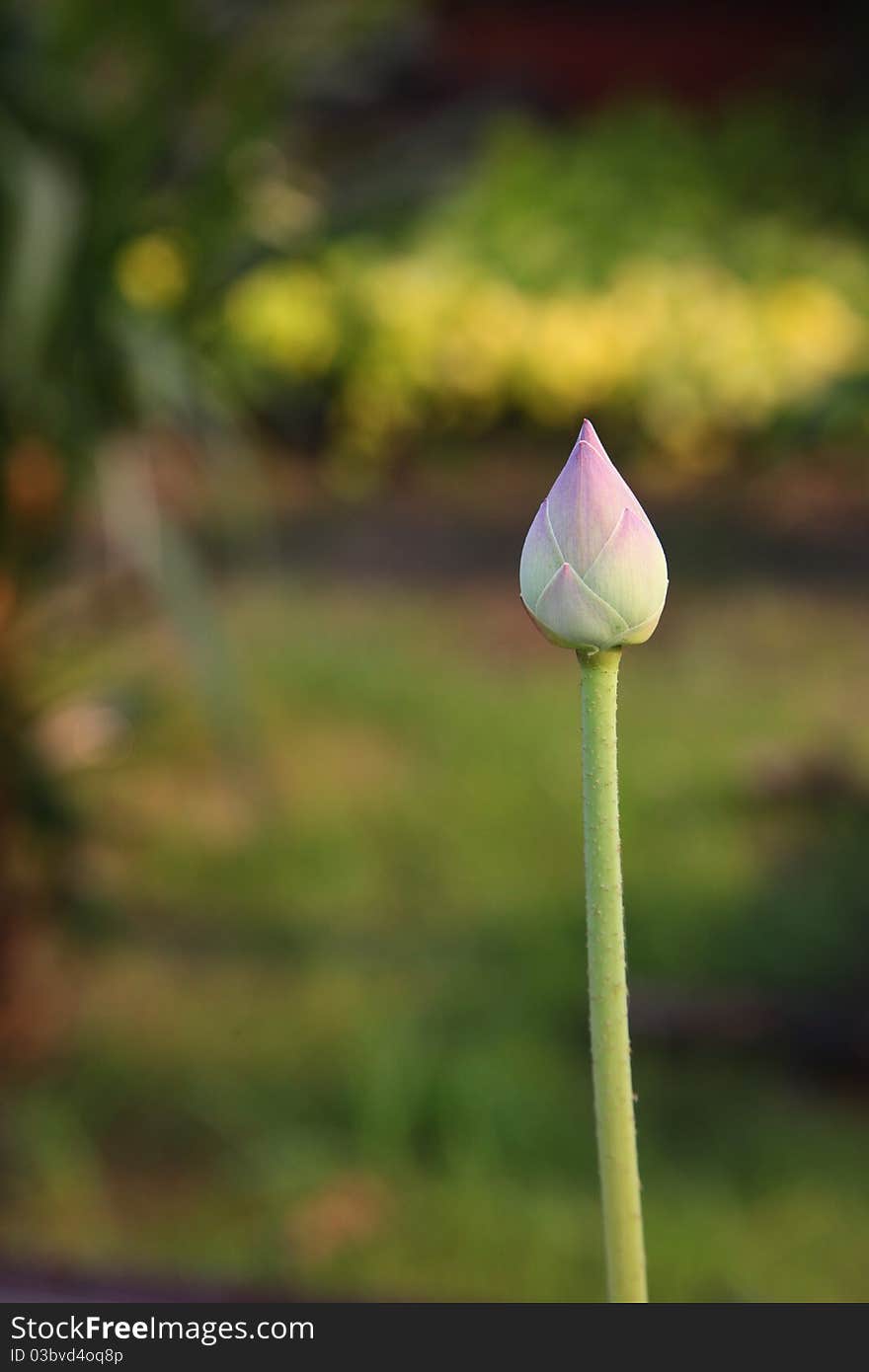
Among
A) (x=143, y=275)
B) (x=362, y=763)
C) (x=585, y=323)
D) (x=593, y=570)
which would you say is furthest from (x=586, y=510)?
(x=585, y=323)

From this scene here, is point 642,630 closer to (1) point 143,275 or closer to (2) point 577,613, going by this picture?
(2) point 577,613

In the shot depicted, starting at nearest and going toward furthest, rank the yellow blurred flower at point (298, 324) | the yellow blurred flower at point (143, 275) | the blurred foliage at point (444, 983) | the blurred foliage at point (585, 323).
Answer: the yellow blurred flower at point (143, 275)
the blurred foliage at point (444, 983)
the blurred foliage at point (585, 323)
the yellow blurred flower at point (298, 324)

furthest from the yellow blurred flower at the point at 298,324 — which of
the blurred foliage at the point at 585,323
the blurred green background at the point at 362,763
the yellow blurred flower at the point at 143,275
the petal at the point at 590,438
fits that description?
the petal at the point at 590,438

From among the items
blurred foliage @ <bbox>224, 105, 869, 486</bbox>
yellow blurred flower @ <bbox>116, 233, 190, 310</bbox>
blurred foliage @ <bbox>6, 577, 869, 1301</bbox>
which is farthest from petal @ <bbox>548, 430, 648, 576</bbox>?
blurred foliage @ <bbox>224, 105, 869, 486</bbox>

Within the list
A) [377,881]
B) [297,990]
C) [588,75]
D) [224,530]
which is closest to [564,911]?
[377,881]

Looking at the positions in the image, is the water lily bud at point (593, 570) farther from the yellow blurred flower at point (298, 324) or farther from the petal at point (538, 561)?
the yellow blurred flower at point (298, 324)

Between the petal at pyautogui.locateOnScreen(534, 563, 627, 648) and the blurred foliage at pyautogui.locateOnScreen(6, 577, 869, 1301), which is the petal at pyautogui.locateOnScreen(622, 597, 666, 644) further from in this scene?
the blurred foliage at pyautogui.locateOnScreen(6, 577, 869, 1301)
